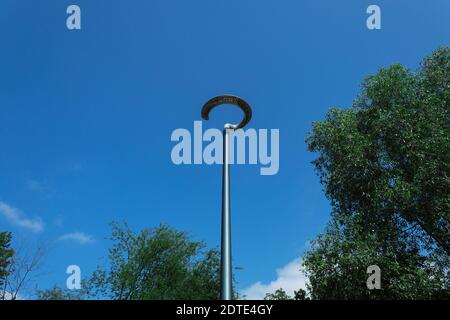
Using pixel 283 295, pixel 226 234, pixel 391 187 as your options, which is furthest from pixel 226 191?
pixel 283 295

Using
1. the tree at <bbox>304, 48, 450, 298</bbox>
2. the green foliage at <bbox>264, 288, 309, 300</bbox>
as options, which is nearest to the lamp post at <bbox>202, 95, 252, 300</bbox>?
the tree at <bbox>304, 48, 450, 298</bbox>

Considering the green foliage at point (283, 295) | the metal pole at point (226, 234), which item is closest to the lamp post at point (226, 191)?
the metal pole at point (226, 234)

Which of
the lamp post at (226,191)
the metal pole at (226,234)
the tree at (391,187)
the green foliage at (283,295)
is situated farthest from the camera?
the green foliage at (283,295)

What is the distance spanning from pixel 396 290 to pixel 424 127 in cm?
738

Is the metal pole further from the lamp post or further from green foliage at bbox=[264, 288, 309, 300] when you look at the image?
green foliage at bbox=[264, 288, 309, 300]

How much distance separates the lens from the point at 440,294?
1917 centimetres

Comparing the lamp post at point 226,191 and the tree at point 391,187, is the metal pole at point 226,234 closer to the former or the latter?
the lamp post at point 226,191

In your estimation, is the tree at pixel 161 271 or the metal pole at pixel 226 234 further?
the tree at pixel 161 271

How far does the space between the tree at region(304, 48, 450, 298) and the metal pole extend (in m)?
9.82

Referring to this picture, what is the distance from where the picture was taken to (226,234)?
10.6m

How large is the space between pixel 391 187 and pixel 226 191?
1202 centimetres

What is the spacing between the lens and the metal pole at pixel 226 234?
382 inches

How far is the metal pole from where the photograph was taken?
970cm
